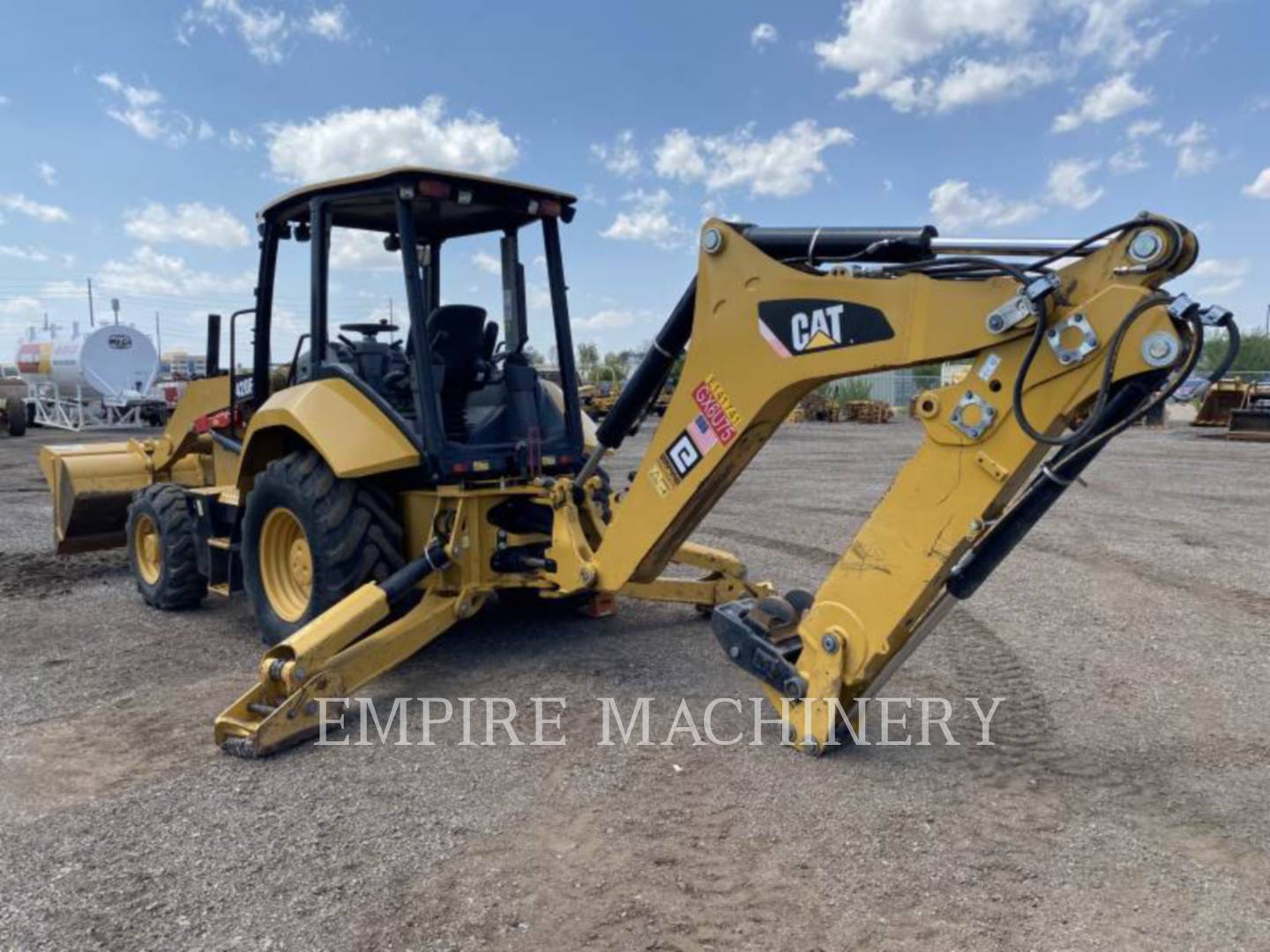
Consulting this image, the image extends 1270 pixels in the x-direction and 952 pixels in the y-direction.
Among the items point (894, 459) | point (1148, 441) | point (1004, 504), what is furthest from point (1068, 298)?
point (1148, 441)

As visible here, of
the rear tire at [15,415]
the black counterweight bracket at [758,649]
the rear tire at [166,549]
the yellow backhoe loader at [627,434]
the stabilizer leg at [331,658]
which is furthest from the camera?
the rear tire at [15,415]

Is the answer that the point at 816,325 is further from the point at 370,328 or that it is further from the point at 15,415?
the point at 15,415

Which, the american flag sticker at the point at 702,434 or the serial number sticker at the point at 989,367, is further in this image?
the american flag sticker at the point at 702,434

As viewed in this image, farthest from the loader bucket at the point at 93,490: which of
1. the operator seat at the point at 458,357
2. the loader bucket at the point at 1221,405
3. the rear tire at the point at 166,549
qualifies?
the loader bucket at the point at 1221,405

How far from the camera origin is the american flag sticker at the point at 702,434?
3.98 meters

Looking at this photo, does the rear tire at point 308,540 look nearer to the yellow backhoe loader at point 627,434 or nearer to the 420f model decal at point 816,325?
the yellow backhoe loader at point 627,434

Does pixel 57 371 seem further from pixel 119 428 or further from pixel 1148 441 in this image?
pixel 1148 441

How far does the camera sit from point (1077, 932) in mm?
2748

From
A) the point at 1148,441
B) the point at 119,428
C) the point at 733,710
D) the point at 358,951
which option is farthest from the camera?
the point at 119,428

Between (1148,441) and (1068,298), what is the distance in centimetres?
2090

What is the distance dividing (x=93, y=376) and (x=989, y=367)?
27.6 meters

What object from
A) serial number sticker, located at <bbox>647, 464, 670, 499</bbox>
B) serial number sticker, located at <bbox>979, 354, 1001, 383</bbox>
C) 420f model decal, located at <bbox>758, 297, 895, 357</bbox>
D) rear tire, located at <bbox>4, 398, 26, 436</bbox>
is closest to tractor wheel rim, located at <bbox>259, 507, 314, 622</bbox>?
serial number sticker, located at <bbox>647, 464, 670, 499</bbox>

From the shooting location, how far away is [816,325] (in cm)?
363

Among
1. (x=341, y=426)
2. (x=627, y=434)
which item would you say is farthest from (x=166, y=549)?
(x=627, y=434)
